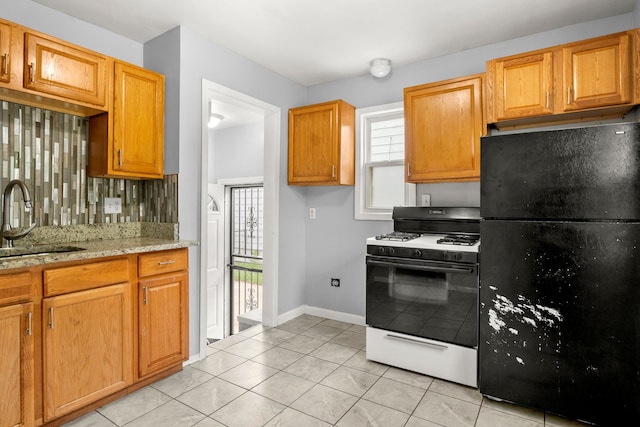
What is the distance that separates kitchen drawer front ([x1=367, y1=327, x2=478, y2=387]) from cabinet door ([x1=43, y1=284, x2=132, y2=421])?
1715 mm

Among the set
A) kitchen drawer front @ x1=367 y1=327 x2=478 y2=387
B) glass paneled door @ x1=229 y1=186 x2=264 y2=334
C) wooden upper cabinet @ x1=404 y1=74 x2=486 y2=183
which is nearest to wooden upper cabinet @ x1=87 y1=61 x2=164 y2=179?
wooden upper cabinet @ x1=404 y1=74 x2=486 y2=183

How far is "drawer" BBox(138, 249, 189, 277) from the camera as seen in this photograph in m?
2.27

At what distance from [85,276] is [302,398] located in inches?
58.3

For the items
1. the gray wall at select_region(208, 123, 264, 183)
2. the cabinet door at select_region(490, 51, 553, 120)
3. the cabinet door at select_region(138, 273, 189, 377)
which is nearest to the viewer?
the cabinet door at select_region(138, 273, 189, 377)

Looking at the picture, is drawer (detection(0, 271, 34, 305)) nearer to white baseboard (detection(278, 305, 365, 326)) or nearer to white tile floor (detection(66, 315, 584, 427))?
white tile floor (detection(66, 315, 584, 427))

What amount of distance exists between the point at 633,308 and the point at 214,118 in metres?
4.32

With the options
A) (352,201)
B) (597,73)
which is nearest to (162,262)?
(352,201)

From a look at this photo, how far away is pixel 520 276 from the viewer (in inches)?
80.7

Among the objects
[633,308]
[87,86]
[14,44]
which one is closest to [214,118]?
[87,86]

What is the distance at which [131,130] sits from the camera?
98.0 inches

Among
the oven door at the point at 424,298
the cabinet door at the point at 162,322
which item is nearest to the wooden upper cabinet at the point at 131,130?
the cabinet door at the point at 162,322

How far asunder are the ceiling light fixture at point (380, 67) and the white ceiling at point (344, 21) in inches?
2.8

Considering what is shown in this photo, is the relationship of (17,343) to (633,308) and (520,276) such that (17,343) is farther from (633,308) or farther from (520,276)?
(633,308)

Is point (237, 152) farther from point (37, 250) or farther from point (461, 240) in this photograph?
point (461, 240)
